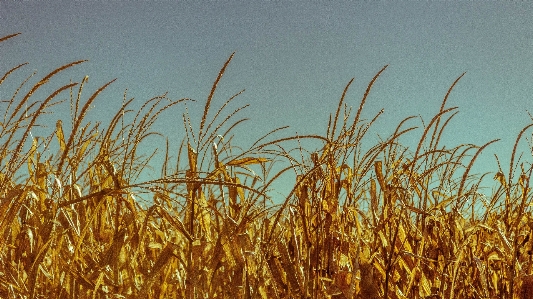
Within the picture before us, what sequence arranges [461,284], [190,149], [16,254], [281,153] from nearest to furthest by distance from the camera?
[190,149] → [281,153] → [16,254] → [461,284]

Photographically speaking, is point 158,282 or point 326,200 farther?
point 158,282

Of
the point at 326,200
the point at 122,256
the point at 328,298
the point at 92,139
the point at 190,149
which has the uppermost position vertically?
the point at 92,139

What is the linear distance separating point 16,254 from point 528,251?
2.86 meters

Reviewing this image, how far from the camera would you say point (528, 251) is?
108 inches

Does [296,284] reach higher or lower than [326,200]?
lower

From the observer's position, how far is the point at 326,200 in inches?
76.5

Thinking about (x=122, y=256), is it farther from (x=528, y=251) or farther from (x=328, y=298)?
(x=528, y=251)

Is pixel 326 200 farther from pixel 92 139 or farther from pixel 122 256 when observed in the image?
pixel 92 139

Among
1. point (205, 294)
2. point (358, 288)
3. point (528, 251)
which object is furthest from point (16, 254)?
point (528, 251)

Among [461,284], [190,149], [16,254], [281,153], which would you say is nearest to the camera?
[190,149]

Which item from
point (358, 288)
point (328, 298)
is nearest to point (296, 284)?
point (328, 298)

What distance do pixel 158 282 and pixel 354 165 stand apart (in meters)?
1.09

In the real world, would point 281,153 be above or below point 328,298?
above

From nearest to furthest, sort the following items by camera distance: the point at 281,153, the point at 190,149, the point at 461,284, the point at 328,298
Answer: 1. the point at 190,149
2. the point at 281,153
3. the point at 328,298
4. the point at 461,284
